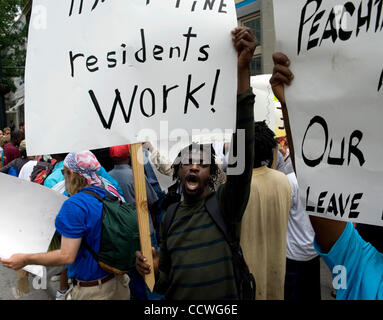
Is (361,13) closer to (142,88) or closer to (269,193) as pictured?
(142,88)

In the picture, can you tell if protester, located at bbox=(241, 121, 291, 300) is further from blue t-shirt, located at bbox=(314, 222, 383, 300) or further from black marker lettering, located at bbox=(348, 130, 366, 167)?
black marker lettering, located at bbox=(348, 130, 366, 167)

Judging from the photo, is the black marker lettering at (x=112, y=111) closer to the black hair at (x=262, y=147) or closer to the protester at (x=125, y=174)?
the black hair at (x=262, y=147)

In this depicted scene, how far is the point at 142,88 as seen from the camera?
5.08 feet

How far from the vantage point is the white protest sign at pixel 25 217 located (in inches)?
79.0

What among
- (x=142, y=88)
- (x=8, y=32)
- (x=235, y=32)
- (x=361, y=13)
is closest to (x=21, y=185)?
(x=142, y=88)

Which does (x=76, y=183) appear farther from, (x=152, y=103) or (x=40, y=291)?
(x=40, y=291)

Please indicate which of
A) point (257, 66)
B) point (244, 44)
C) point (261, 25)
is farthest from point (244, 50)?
point (257, 66)

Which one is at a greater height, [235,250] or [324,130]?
[324,130]

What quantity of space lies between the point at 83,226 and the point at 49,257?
0.26 metres

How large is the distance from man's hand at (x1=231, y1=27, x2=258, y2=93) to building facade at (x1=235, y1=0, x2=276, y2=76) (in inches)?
450

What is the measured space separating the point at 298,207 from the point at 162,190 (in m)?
1.58

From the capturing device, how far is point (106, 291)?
2.34m

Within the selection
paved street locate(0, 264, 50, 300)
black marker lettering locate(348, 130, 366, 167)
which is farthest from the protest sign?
paved street locate(0, 264, 50, 300)
